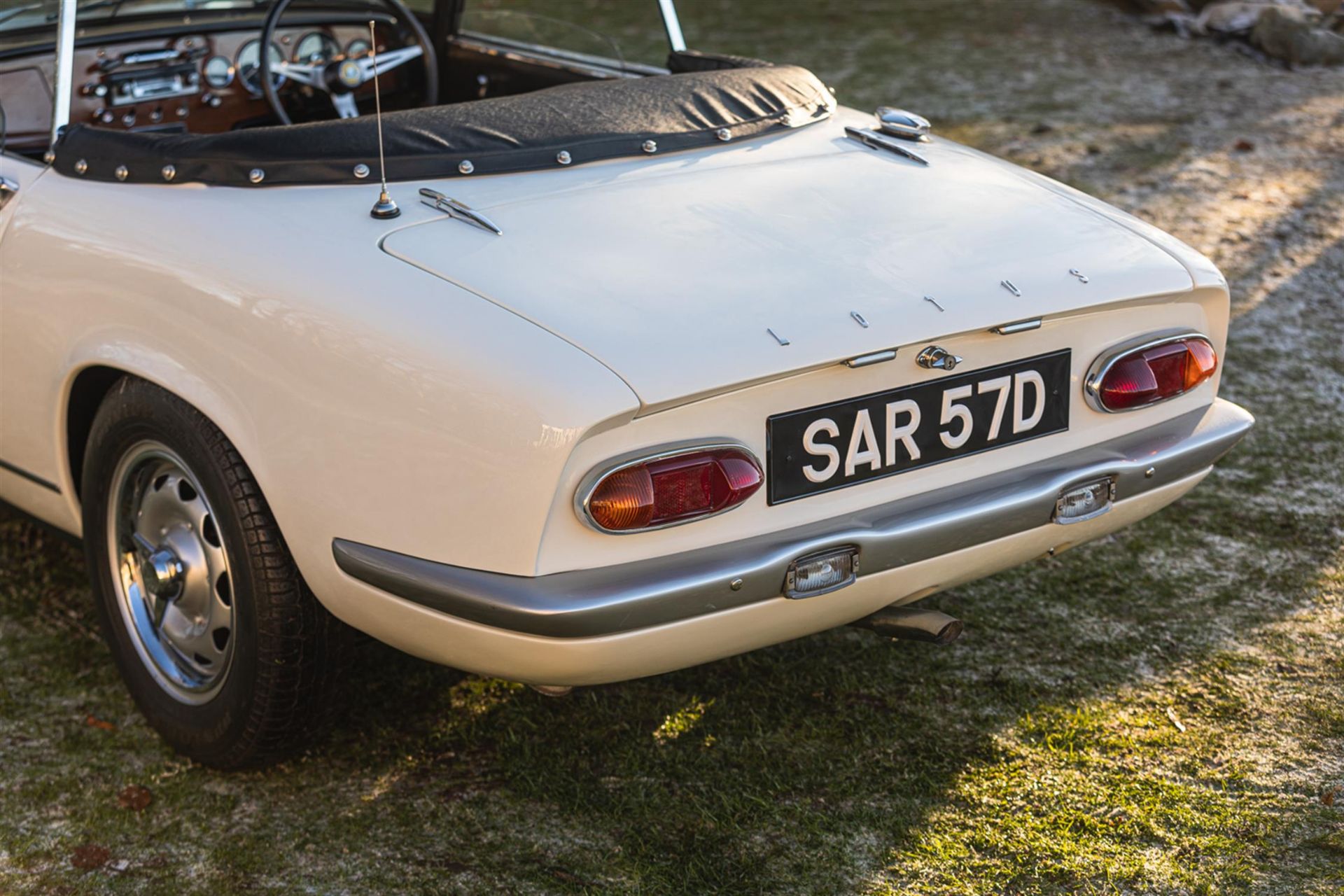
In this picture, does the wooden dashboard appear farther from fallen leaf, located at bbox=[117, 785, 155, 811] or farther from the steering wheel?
fallen leaf, located at bbox=[117, 785, 155, 811]

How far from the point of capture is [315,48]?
4113 mm

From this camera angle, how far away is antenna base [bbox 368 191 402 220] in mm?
2430

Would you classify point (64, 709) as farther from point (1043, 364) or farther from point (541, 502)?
point (1043, 364)

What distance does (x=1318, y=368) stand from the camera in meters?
4.62

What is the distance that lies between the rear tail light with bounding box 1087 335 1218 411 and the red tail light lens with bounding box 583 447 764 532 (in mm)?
754

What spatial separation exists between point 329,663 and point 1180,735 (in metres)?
1.72

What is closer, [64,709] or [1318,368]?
[64,709]

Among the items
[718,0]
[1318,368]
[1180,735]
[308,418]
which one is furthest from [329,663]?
[718,0]

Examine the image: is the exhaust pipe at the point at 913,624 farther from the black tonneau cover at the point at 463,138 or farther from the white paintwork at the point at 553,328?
the black tonneau cover at the point at 463,138

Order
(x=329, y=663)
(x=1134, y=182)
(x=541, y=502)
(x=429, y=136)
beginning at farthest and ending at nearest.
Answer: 1. (x=1134, y=182)
2. (x=429, y=136)
3. (x=329, y=663)
4. (x=541, y=502)

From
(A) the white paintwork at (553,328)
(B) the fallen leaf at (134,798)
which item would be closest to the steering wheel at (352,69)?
(A) the white paintwork at (553,328)

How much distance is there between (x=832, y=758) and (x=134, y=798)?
138cm

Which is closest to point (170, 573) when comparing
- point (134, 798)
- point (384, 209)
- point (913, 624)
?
point (134, 798)

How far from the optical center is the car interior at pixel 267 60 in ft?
11.8
